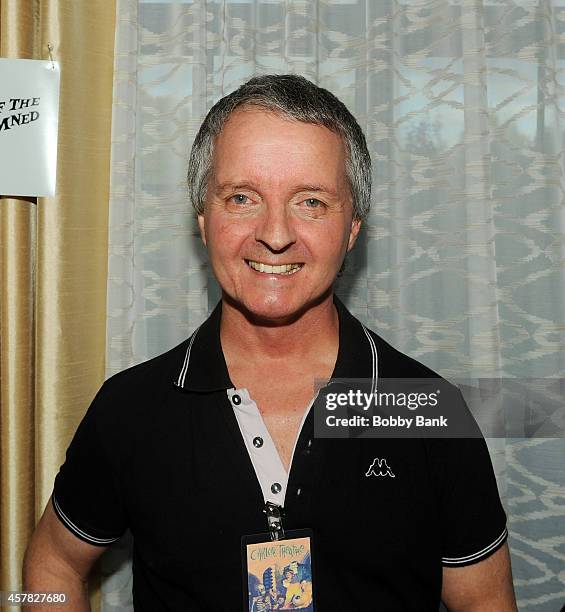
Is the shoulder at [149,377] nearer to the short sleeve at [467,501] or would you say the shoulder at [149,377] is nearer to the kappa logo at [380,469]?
the kappa logo at [380,469]

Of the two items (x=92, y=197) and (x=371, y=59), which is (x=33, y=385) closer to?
(x=92, y=197)

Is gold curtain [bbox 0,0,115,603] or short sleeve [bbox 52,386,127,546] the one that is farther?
gold curtain [bbox 0,0,115,603]

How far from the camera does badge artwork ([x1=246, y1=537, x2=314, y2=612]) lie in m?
1.02

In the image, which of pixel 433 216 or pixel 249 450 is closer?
pixel 249 450

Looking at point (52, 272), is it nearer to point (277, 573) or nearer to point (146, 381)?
point (146, 381)

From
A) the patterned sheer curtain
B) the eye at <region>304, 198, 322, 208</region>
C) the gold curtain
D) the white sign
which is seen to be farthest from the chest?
the white sign

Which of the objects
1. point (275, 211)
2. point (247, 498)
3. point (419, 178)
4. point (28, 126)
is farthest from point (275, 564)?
point (28, 126)

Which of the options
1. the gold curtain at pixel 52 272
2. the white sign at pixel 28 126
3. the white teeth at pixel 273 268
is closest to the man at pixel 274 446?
the white teeth at pixel 273 268

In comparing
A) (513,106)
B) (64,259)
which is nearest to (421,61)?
(513,106)

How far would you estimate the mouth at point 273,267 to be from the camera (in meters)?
1.03

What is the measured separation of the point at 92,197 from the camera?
148 centimetres

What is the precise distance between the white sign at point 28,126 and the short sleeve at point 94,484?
0.56 metres

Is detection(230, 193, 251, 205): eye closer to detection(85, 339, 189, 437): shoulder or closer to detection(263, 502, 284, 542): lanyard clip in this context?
detection(85, 339, 189, 437): shoulder

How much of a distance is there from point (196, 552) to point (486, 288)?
91 cm
